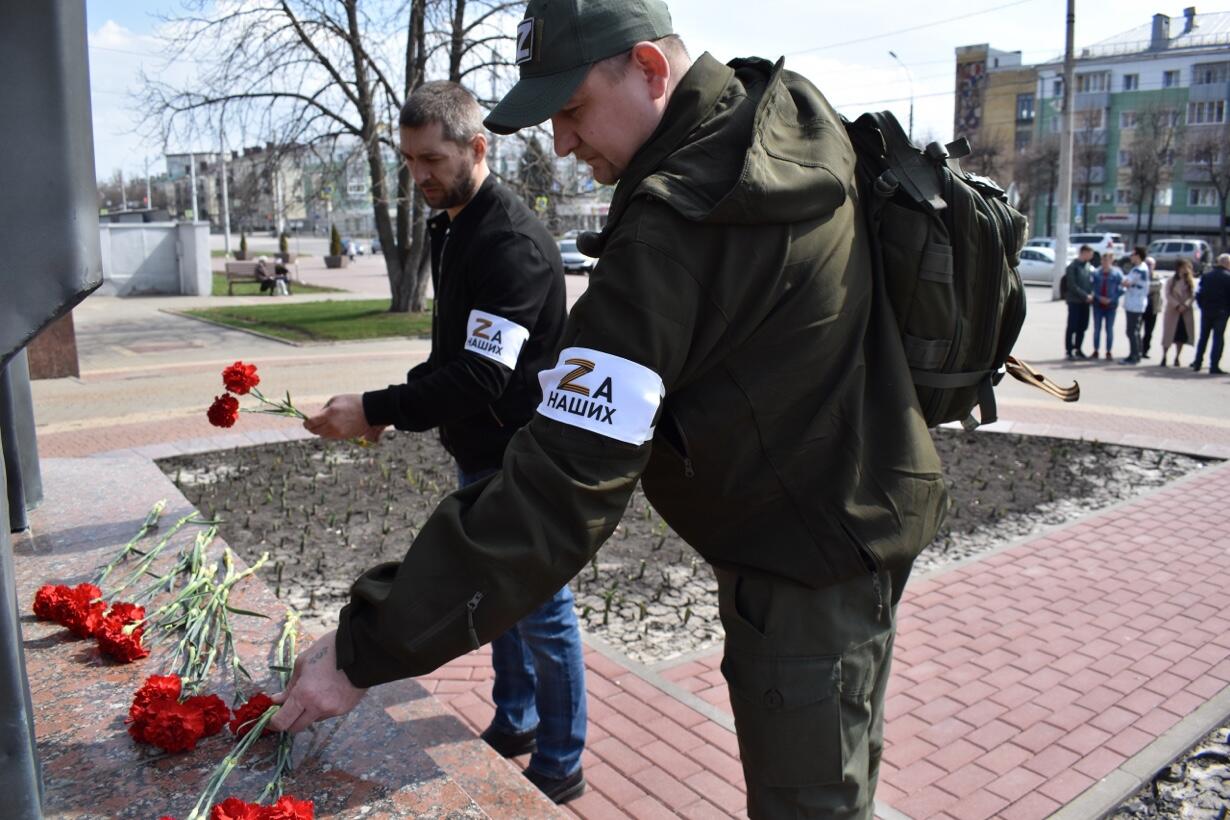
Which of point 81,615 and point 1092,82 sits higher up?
point 1092,82

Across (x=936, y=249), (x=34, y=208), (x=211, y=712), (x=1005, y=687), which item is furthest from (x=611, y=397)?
(x=1005, y=687)

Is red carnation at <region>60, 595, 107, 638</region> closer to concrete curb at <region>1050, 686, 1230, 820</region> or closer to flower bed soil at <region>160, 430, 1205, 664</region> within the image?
flower bed soil at <region>160, 430, 1205, 664</region>

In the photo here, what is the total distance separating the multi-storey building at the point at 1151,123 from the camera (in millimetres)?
59406

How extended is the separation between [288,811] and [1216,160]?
66738 mm

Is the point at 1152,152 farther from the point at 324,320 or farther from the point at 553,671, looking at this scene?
the point at 553,671

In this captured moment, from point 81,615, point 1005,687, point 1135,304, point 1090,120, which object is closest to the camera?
point 81,615

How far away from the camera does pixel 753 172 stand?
62.2 inches

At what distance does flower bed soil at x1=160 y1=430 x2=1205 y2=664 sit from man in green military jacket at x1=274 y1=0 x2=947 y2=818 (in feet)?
8.72

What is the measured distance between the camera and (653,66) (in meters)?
1.71

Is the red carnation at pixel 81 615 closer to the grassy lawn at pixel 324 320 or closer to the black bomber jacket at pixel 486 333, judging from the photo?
the black bomber jacket at pixel 486 333

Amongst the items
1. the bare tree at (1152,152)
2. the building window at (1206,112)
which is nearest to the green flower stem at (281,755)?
the bare tree at (1152,152)

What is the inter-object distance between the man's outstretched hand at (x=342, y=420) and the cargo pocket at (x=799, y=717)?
1.71 meters

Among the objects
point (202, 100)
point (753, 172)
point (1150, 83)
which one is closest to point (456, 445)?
point (753, 172)

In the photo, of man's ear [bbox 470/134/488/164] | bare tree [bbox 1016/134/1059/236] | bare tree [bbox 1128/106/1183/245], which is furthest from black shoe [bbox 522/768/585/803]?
bare tree [bbox 1128/106/1183/245]
